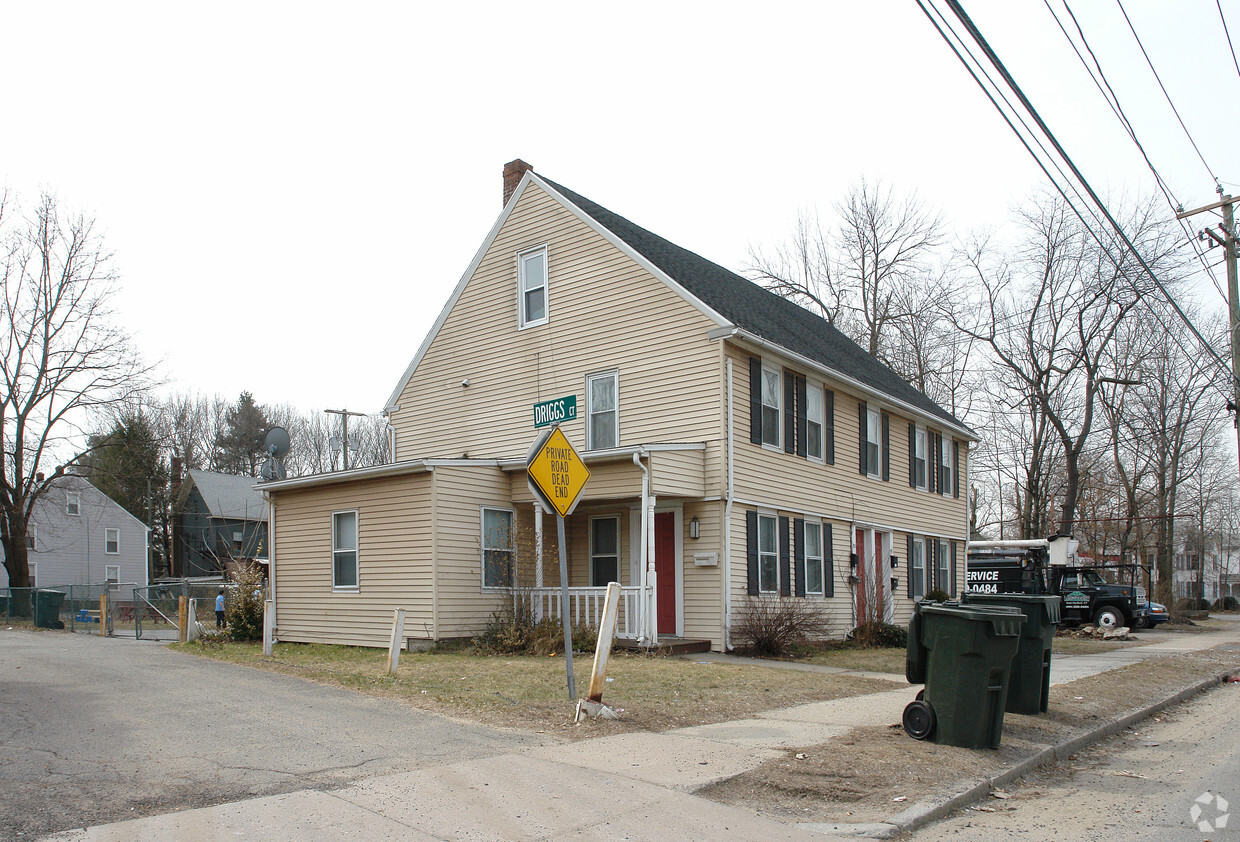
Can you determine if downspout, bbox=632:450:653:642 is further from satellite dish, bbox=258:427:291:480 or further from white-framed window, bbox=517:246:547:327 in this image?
satellite dish, bbox=258:427:291:480

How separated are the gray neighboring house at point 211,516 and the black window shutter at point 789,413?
136 ft

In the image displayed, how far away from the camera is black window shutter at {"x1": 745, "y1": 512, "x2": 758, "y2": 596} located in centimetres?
1702

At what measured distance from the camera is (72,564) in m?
50.9

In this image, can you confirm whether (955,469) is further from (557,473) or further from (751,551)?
(557,473)

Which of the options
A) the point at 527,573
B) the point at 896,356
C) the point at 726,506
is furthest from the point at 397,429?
the point at 896,356

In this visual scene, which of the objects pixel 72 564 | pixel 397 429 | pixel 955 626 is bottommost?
pixel 72 564

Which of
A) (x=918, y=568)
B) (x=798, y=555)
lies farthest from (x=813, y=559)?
(x=918, y=568)

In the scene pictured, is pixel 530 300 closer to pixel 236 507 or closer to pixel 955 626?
pixel 955 626

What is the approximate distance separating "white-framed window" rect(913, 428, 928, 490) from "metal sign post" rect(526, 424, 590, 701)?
1696 cm

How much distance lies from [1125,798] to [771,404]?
11.9 meters

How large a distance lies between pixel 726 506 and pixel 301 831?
11.8 meters

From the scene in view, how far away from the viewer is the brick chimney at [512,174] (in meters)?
21.4

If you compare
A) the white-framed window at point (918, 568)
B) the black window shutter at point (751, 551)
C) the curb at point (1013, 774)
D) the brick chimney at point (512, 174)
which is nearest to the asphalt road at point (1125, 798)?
the curb at point (1013, 774)

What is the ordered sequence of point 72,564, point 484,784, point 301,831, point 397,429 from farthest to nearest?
point 72,564
point 397,429
point 484,784
point 301,831
